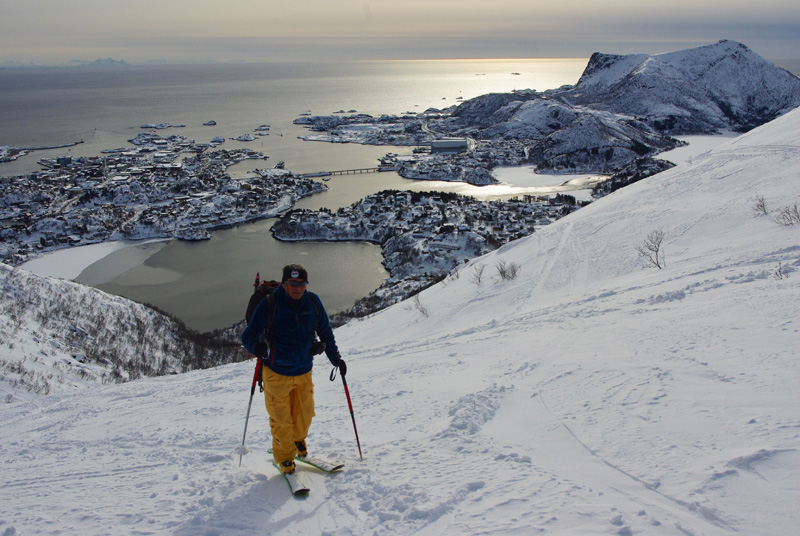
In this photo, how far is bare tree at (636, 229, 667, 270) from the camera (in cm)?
1052

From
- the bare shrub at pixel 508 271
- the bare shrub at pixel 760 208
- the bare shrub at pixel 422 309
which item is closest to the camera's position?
the bare shrub at pixel 760 208

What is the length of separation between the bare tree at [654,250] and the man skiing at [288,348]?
857 centimetres

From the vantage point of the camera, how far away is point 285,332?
381 centimetres

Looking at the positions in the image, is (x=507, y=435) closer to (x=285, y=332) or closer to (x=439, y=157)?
(x=285, y=332)

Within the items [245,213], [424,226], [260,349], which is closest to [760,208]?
[260,349]

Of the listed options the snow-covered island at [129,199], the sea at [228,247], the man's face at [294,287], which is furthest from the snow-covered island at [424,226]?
the man's face at [294,287]

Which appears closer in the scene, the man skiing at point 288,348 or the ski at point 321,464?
the man skiing at point 288,348

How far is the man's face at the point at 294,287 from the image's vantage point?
3.72m

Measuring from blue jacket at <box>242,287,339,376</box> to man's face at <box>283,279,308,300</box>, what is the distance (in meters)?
0.09

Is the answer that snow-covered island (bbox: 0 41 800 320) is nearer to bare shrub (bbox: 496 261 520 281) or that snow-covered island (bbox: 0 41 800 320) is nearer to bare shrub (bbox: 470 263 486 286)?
bare shrub (bbox: 470 263 486 286)

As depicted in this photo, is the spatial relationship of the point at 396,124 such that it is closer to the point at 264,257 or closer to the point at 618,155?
the point at 618,155

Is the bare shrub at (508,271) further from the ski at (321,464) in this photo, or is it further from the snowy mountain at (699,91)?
the snowy mountain at (699,91)

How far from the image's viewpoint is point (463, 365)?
22.1 ft

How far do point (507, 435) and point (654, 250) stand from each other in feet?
27.7
